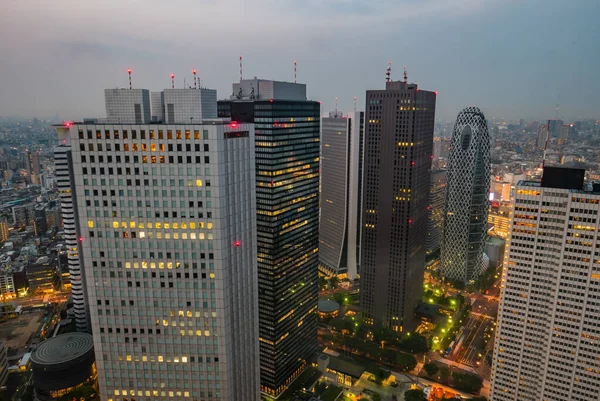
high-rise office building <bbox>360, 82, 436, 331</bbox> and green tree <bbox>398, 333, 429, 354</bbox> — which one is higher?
high-rise office building <bbox>360, 82, 436, 331</bbox>

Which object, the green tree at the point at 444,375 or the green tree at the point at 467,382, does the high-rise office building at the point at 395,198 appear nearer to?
the green tree at the point at 444,375

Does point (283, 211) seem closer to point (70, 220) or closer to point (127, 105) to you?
point (127, 105)

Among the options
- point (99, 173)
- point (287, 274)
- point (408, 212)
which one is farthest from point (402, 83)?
point (99, 173)

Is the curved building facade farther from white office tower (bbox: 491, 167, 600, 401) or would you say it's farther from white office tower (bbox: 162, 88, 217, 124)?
white office tower (bbox: 491, 167, 600, 401)

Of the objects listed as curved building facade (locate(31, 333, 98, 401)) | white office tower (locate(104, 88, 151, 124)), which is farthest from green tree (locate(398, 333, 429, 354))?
white office tower (locate(104, 88, 151, 124))


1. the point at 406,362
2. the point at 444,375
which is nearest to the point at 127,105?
the point at 406,362

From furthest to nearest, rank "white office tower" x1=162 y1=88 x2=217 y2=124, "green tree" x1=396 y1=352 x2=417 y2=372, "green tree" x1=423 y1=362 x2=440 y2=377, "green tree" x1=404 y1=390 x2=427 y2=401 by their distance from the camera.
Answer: "green tree" x1=396 y1=352 x2=417 y2=372, "green tree" x1=423 y1=362 x2=440 y2=377, "green tree" x1=404 y1=390 x2=427 y2=401, "white office tower" x1=162 y1=88 x2=217 y2=124

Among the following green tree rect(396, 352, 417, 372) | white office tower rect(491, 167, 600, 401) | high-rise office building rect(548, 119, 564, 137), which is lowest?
green tree rect(396, 352, 417, 372)
